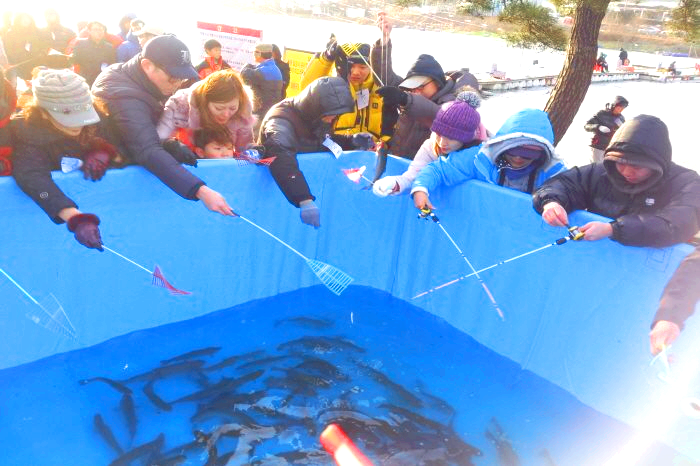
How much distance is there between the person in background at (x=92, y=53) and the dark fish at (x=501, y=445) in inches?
299

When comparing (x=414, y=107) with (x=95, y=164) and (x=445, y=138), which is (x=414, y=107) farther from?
(x=95, y=164)

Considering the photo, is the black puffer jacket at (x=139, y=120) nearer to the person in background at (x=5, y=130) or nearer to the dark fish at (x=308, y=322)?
the person in background at (x=5, y=130)

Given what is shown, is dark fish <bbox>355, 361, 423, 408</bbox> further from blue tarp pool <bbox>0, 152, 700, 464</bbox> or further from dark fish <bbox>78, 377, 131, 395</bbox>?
dark fish <bbox>78, 377, 131, 395</bbox>

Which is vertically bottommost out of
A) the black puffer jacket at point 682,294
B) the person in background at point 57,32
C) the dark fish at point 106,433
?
the dark fish at point 106,433

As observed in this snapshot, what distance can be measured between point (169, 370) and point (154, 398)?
0.26 metres

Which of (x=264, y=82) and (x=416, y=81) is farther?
(x=264, y=82)

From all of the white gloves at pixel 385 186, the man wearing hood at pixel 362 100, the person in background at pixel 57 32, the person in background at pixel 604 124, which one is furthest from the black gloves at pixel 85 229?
the person in background at pixel 604 124

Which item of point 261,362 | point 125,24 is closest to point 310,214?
point 261,362

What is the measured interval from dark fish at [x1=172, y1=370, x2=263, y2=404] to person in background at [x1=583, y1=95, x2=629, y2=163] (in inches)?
285

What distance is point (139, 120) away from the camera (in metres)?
3.31

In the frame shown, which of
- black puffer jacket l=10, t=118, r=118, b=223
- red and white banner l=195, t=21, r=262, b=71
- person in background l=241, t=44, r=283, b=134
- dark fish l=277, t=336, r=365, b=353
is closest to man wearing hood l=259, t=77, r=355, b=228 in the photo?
dark fish l=277, t=336, r=365, b=353

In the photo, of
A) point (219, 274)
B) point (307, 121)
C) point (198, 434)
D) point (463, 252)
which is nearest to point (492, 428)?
point (463, 252)

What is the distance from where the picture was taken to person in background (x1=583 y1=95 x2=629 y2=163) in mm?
8781

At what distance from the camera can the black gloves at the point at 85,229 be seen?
280 centimetres
